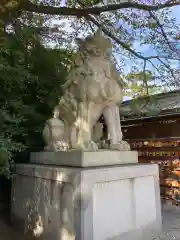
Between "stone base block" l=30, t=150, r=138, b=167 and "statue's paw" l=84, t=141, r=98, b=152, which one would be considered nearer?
"stone base block" l=30, t=150, r=138, b=167

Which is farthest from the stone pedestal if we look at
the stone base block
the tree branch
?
the tree branch

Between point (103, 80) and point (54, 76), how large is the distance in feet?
6.99

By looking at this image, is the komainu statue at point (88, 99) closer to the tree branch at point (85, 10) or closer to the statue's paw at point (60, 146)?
the statue's paw at point (60, 146)

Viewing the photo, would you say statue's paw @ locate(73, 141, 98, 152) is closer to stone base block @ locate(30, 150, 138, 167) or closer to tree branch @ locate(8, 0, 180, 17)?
stone base block @ locate(30, 150, 138, 167)

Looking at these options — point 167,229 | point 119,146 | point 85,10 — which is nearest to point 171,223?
point 167,229

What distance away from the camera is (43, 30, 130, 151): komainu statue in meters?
3.23

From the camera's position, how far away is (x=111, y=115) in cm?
343

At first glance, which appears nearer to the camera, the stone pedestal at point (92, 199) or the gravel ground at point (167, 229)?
the stone pedestal at point (92, 199)

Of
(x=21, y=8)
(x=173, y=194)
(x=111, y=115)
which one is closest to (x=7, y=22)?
(x=21, y=8)

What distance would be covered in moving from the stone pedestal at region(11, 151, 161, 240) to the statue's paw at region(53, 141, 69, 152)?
119 millimetres

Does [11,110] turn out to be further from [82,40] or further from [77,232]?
[77,232]

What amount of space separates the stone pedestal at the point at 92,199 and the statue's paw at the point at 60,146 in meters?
0.12

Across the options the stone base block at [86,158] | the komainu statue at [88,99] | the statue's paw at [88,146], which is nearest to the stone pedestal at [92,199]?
the stone base block at [86,158]

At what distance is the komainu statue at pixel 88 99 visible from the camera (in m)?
3.23
